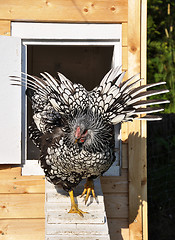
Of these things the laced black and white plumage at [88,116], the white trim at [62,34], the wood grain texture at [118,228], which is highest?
the white trim at [62,34]

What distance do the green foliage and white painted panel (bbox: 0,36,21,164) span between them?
148 inches

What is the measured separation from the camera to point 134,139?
142 inches

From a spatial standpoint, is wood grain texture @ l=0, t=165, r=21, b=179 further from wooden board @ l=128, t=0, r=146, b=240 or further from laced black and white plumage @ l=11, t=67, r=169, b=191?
wooden board @ l=128, t=0, r=146, b=240

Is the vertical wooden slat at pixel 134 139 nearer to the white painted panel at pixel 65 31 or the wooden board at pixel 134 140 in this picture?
the wooden board at pixel 134 140

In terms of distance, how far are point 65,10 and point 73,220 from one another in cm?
201

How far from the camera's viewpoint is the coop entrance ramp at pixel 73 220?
117 inches

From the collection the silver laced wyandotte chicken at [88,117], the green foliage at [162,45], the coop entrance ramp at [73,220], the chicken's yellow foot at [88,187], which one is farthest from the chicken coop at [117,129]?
the green foliage at [162,45]

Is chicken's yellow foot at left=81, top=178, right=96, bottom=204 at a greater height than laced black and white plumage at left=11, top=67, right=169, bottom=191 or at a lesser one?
lesser

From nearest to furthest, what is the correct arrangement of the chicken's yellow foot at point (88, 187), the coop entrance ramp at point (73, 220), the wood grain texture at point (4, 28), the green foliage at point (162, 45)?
1. the coop entrance ramp at point (73, 220)
2. the chicken's yellow foot at point (88, 187)
3. the wood grain texture at point (4, 28)
4. the green foliage at point (162, 45)

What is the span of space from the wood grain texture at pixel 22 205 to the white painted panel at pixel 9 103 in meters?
0.39

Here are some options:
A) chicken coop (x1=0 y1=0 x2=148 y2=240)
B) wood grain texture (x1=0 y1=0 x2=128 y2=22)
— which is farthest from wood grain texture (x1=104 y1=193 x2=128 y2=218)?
wood grain texture (x1=0 y1=0 x2=128 y2=22)

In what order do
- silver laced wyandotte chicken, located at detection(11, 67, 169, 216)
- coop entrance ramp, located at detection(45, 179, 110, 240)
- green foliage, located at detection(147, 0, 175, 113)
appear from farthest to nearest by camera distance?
green foliage, located at detection(147, 0, 175, 113) < coop entrance ramp, located at detection(45, 179, 110, 240) < silver laced wyandotte chicken, located at detection(11, 67, 169, 216)

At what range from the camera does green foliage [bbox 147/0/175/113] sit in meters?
6.74

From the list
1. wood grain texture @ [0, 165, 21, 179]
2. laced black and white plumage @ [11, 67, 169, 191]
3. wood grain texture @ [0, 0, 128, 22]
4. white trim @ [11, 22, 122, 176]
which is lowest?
wood grain texture @ [0, 165, 21, 179]
